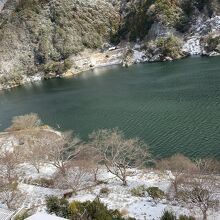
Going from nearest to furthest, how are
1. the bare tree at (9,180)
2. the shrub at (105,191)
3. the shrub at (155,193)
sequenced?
the bare tree at (9,180) < the shrub at (155,193) < the shrub at (105,191)

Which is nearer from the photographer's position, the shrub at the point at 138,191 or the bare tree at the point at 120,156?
the shrub at the point at 138,191

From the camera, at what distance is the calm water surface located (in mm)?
62906

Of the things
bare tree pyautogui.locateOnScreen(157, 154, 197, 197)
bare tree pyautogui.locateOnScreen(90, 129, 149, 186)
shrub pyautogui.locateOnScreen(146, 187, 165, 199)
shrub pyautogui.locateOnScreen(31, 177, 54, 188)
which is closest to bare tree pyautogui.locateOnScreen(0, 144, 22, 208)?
shrub pyautogui.locateOnScreen(31, 177, 54, 188)

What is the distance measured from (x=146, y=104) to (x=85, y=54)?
377 feet

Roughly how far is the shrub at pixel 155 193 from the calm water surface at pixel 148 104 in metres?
14.0

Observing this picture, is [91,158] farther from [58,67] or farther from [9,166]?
[58,67]

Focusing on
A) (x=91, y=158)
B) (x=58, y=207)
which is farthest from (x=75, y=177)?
(x=58, y=207)

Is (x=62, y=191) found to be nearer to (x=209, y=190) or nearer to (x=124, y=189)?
(x=124, y=189)

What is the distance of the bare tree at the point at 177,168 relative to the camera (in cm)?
4253

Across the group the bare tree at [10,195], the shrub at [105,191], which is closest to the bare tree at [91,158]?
the shrub at [105,191]

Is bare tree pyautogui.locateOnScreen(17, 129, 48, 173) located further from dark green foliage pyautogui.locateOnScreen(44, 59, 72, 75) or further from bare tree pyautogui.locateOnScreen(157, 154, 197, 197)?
dark green foliage pyautogui.locateOnScreen(44, 59, 72, 75)

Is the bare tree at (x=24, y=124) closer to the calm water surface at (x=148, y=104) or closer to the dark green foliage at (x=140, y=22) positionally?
the calm water surface at (x=148, y=104)

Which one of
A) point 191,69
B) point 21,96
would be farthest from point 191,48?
point 21,96

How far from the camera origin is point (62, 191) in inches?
1909
